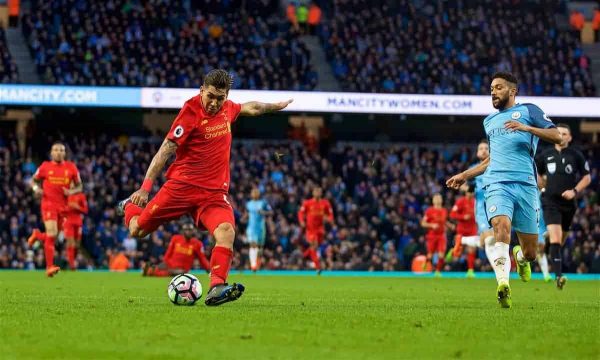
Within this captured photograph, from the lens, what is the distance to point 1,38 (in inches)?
1303

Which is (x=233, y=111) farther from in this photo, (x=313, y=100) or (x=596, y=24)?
(x=596, y=24)

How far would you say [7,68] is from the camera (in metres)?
31.9

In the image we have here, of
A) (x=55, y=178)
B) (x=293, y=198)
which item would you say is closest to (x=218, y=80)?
(x=55, y=178)

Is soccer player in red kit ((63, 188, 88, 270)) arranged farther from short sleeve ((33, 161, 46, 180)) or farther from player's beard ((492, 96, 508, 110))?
player's beard ((492, 96, 508, 110))

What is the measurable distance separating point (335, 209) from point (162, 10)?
9875mm

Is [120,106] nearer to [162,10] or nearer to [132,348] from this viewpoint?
[162,10]

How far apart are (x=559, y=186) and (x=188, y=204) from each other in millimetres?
8189

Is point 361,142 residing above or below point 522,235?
above

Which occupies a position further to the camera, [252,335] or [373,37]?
[373,37]

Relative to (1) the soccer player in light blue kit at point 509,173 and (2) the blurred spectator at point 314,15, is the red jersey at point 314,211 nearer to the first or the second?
(2) the blurred spectator at point 314,15

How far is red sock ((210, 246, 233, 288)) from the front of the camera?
9.13 meters

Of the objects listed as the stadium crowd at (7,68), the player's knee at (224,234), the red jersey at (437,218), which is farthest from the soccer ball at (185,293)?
the stadium crowd at (7,68)

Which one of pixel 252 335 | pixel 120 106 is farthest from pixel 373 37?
pixel 252 335

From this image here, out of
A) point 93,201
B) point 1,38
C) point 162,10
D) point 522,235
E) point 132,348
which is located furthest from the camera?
point 162,10
